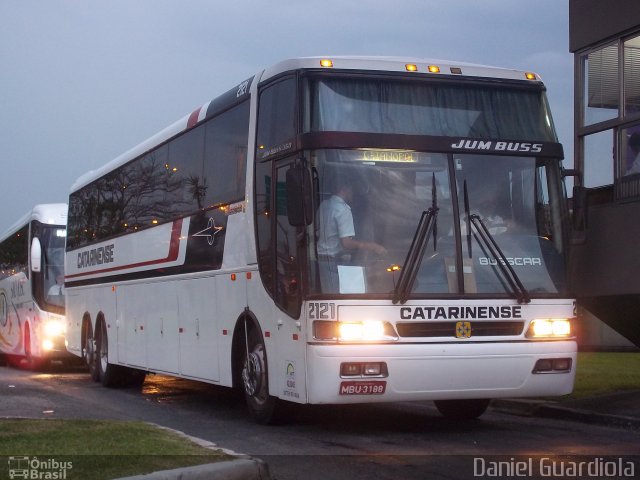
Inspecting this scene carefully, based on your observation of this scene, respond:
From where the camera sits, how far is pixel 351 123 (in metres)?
10.6

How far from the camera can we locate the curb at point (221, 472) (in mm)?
7254

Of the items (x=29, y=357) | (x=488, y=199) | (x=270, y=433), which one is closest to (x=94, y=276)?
(x=29, y=357)

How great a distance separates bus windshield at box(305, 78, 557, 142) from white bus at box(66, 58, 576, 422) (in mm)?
14

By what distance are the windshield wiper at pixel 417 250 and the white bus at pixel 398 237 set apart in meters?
0.01

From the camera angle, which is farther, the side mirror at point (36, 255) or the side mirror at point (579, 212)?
the side mirror at point (36, 255)

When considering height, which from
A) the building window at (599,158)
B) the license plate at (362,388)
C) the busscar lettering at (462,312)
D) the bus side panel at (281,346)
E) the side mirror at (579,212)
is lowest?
the license plate at (362,388)

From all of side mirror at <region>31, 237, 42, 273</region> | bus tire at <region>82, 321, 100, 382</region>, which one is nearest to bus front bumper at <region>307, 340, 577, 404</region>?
bus tire at <region>82, 321, 100, 382</region>

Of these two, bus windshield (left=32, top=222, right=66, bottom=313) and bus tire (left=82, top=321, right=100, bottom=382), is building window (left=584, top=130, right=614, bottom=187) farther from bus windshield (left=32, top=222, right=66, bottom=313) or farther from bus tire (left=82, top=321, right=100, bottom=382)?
bus windshield (left=32, top=222, right=66, bottom=313)

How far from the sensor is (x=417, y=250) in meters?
10.4

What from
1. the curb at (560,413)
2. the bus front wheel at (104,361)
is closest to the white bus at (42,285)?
the bus front wheel at (104,361)

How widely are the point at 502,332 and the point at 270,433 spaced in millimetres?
2606

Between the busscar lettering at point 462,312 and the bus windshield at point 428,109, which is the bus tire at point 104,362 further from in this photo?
the busscar lettering at point 462,312

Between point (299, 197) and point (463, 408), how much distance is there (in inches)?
147

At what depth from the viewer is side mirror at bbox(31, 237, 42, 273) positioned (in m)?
25.6
